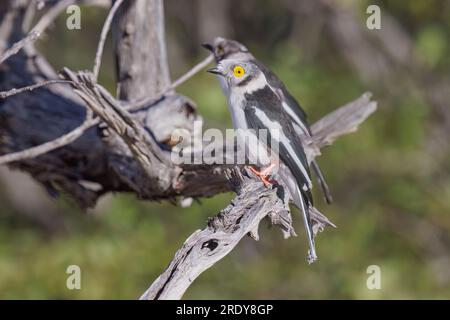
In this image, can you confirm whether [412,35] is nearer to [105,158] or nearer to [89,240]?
[89,240]

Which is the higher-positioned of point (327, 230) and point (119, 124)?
point (327, 230)

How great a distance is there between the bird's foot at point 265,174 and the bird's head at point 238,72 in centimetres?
56

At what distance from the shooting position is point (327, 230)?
869cm

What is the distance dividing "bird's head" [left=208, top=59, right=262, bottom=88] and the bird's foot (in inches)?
21.9

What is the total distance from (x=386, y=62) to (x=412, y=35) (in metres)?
0.57

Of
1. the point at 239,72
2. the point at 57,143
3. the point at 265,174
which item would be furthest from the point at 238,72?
the point at 57,143

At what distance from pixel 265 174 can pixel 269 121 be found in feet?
1.01

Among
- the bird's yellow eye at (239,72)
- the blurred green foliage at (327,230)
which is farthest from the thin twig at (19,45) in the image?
the blurred green foliage at (327,230)

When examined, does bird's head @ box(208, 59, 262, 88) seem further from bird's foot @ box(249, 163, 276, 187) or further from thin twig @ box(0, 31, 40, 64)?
thin twig @ box(0, 31, 40, 64)

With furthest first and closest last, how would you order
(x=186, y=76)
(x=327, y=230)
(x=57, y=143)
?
(x=327, y=230) < (x=186, y=76) < (x=57, y=143)

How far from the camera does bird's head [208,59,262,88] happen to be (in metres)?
5.01

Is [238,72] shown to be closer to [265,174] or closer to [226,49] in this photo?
[265,174]
